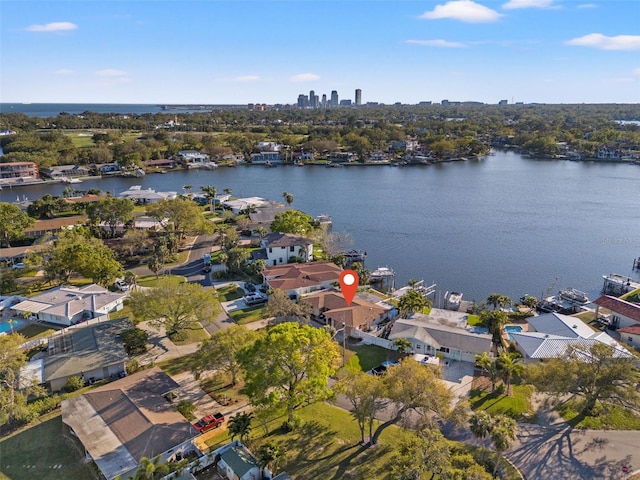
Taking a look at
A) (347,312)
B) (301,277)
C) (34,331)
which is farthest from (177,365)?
(301,277)

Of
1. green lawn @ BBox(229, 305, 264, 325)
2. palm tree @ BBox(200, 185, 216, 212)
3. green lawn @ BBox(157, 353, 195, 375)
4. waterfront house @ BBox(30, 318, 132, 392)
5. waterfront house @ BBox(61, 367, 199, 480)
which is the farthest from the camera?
palm tree @ BBox(200, 185, 216, 212)

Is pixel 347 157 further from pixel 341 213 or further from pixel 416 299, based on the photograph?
pixel 416 299

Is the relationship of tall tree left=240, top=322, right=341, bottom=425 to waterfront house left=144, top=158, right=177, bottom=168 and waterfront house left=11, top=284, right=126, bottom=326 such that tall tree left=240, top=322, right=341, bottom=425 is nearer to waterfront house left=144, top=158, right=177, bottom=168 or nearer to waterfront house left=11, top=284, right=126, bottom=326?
waterfront house left=11, top=284, right=126, bottom=326

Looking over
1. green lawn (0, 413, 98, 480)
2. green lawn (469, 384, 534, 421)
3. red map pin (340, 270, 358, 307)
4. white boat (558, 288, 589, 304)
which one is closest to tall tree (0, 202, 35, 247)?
green lawn (0, 413, 98, 480)

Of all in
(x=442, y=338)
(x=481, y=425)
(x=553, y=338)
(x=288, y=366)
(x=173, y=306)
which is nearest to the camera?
(x=481, y=425)

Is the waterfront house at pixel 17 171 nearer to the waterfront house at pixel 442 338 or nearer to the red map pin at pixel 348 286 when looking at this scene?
the red map pin at pixel 348 286

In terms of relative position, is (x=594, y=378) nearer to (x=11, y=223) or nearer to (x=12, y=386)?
(x=12, y=386)

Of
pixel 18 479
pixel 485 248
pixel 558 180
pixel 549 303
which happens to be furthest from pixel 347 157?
pixel 18 479
